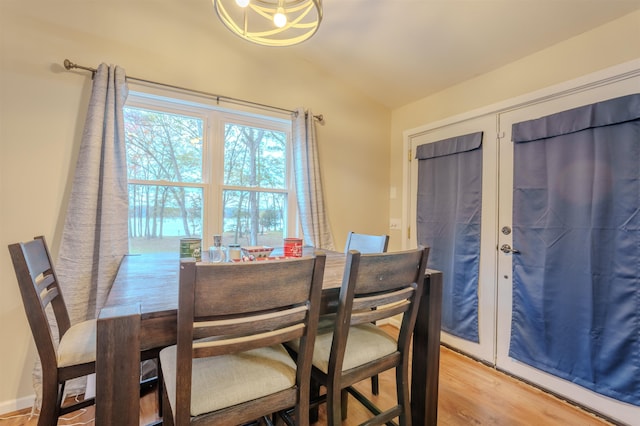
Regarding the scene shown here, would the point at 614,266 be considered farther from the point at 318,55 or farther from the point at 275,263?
the point at 318,55

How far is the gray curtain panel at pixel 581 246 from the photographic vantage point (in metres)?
1.63

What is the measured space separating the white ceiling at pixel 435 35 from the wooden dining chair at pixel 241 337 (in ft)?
6.51

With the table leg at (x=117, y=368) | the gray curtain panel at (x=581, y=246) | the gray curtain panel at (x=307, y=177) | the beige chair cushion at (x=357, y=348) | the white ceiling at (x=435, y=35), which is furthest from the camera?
the gray curtain panel at (x=307, y=177)

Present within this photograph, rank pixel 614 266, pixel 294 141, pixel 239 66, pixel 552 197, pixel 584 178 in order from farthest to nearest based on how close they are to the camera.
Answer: pixel 294 141
pixel 239 66
pixel 552 197
pixel 584 178
pixel 614 266

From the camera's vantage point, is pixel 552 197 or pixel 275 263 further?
pixel 552 197

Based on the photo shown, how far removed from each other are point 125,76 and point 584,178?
119 inches

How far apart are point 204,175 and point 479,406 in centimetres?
249

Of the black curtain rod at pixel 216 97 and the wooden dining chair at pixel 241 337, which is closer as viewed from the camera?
the wooden dining chair at pixel 241 337

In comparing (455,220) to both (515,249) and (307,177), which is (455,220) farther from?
(307,177)

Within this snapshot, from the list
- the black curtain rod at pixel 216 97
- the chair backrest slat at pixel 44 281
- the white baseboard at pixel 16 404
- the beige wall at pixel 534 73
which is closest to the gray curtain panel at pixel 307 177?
the black curtain rod at pixel 216 97

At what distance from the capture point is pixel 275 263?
33.3 inches

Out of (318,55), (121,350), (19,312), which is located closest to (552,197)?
(318,55)

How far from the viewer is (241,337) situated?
898mm

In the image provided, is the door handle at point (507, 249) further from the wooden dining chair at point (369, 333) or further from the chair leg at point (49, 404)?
the chair leg at point (49, 404)
